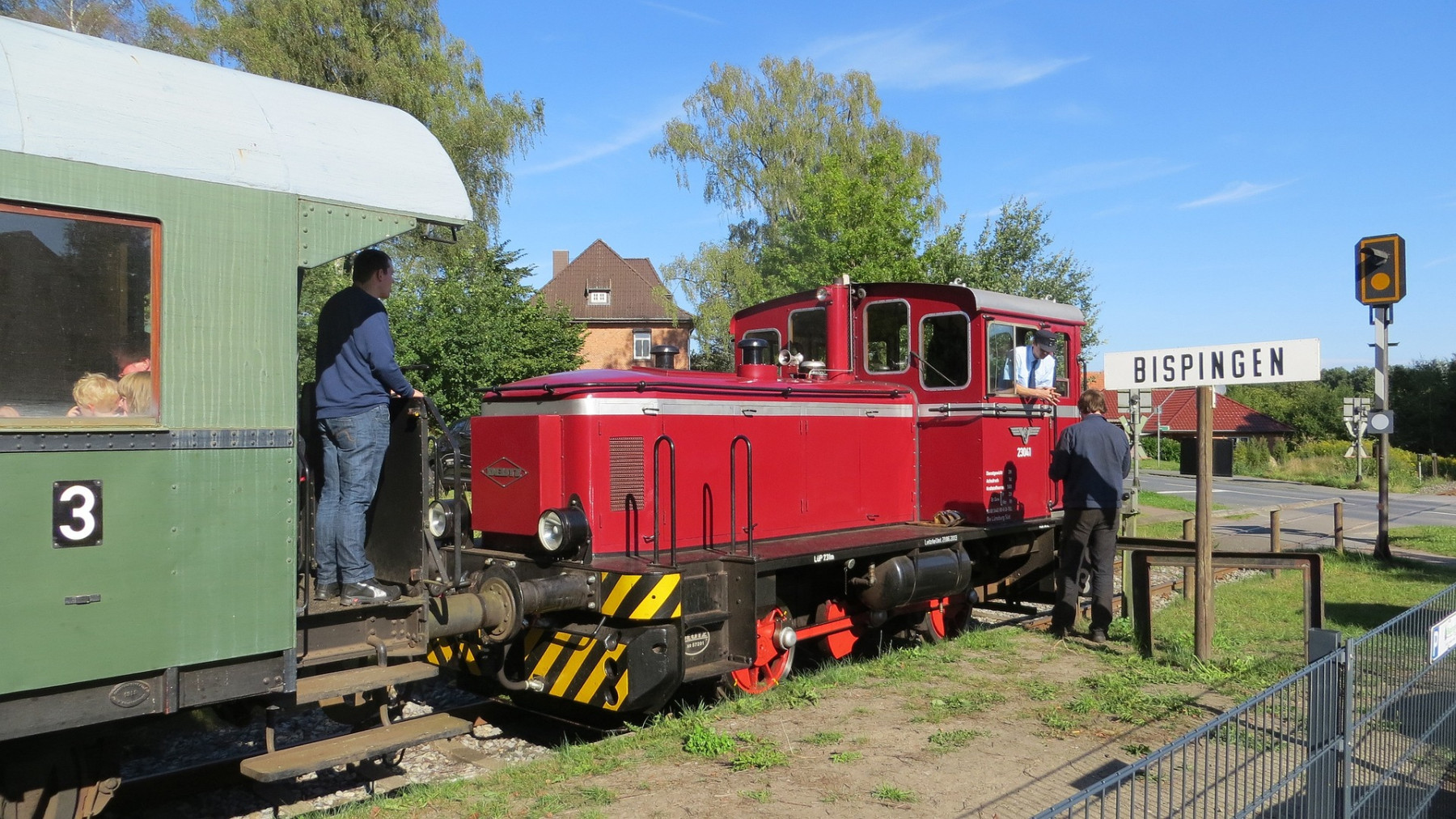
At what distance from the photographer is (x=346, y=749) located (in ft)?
15.3

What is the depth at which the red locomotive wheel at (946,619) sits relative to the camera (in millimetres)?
8812

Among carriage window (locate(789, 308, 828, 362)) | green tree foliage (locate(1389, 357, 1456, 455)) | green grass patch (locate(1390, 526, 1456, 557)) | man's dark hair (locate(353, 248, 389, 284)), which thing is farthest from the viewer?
green tree foliage (locate(1389, 357, 1456, 455))

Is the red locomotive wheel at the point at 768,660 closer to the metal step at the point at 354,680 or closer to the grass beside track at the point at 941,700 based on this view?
the grass beside track at the point at 941,700

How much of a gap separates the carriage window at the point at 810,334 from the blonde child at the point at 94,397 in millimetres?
6109

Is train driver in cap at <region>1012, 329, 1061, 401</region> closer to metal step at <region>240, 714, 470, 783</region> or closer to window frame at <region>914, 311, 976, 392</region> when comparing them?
window frame at <region>914, 311, 976, 392</region>

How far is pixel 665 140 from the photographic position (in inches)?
1404

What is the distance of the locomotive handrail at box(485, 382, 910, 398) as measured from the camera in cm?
638

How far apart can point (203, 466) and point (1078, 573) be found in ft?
24.2

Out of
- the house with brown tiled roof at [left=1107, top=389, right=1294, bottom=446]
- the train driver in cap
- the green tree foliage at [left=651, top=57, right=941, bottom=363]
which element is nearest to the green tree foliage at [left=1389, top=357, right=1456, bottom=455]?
the house with brown tiled roof at [left=1107, top=389, right=1294, bottom=446]

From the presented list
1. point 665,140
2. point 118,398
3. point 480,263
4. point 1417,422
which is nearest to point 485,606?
point 118,398

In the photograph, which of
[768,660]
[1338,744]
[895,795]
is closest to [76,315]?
[895,795]

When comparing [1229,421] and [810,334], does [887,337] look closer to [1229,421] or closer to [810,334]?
[810,334]

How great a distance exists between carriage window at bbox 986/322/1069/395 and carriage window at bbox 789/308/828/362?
5.03 feet

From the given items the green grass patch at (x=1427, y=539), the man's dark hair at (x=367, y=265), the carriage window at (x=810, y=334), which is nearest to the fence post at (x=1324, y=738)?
the man's dark hair at (x=367, y=265)
